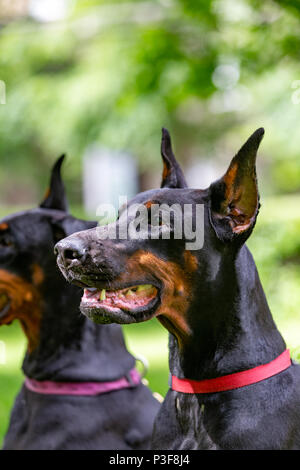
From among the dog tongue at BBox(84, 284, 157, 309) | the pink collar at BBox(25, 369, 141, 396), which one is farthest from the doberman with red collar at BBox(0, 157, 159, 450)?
the dog tongue at BBox(84, 284, 157, 309)

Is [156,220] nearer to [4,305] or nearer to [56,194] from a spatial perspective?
[4,305]

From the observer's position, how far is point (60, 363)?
3949 millimetres

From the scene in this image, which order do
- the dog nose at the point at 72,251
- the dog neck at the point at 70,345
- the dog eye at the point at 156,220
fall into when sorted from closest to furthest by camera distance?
the dog nose at the point at 72,251
the dog eye at the point at 156,220
the dog neck at the point at 70,345

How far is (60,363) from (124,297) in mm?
1346

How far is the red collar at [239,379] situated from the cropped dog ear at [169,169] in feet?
3.48

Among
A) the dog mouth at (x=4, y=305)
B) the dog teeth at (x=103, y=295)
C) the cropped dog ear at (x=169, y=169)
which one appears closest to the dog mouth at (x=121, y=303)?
the dog teeth at (x=103, y=295)

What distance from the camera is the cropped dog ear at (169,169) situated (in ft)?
11.4

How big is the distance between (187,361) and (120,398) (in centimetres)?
117

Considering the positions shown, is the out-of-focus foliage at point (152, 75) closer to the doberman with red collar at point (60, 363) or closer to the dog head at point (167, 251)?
the doberman with red collar at point (60, 363)

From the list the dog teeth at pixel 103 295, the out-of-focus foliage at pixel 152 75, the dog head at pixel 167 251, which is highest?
the out-of-focus foliage at pixel 152 75

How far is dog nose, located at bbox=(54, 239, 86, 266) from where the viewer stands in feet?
8.66

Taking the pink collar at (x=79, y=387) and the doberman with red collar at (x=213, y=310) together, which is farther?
the pink collar at (x=79, y=387)

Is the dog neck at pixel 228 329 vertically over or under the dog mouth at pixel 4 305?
over

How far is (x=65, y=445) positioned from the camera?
373 centimetres
